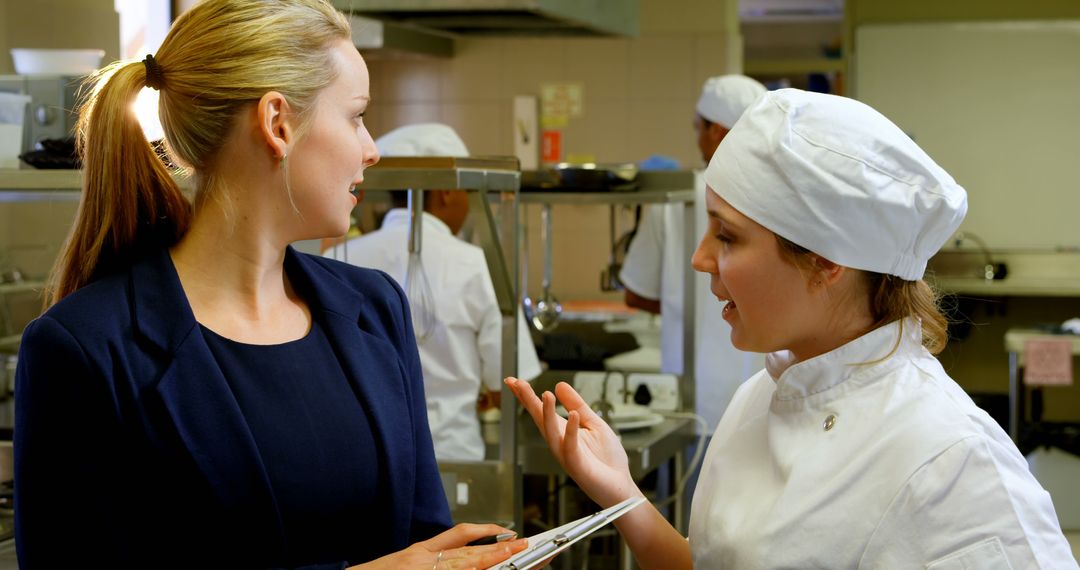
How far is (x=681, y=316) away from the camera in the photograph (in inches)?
148

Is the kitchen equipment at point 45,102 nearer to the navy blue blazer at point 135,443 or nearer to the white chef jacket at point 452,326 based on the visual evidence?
the white chef jacket at point 452,326

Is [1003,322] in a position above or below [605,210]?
below

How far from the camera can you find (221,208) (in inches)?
48.2

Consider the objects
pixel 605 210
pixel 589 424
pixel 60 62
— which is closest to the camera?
pixel 589 424

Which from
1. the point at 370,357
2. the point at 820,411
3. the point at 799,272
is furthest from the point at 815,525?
the point at 370,357

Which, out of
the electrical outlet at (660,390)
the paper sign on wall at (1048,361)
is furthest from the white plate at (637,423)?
the paper sign on wall at (1048,361)

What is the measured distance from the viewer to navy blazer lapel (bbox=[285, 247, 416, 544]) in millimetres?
1253

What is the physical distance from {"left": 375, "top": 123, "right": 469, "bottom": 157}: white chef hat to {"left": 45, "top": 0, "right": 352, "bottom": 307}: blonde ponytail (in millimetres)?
2059

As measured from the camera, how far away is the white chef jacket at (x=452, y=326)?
9.57 ft

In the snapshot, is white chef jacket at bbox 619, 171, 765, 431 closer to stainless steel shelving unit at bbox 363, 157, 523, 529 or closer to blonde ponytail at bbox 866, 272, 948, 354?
stainless steel shelving unit at bbox 363, 157, 523, 529

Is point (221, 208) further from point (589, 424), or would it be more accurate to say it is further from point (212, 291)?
point (589, 424)

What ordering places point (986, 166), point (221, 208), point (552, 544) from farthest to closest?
point (986, 166), point (221, 208), point (552, 544)

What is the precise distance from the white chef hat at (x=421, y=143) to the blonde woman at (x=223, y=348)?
6.58 feet

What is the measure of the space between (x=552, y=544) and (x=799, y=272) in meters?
0.39
